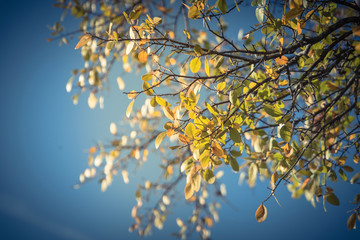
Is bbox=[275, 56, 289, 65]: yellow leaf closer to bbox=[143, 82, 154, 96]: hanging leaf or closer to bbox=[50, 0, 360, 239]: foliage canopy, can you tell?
bbox=[50, 0, 360, 239]: foliage canopy

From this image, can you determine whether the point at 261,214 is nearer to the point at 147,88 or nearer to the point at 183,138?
the point at 183,138

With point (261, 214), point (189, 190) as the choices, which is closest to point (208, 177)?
point (189, 190)

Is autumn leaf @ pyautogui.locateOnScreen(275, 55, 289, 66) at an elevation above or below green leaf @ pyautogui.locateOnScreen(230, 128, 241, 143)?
above

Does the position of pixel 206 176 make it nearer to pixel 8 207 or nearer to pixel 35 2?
pixel 35 2

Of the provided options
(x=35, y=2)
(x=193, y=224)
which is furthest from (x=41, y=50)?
(x=193, y=224)

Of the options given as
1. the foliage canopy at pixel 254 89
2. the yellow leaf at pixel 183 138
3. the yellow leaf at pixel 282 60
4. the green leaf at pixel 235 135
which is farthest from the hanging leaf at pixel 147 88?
the yellow leaf at pixel 282 60

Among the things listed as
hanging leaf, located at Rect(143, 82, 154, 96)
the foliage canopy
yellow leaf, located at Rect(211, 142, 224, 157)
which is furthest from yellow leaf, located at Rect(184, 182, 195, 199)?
hanging leaf, located at Rect(143, 82, 154, 96)

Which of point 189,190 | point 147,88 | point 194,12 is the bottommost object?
point 189,190

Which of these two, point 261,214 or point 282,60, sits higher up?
point 282,60

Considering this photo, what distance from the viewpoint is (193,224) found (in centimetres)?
203

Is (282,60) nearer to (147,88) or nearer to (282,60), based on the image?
(282,60)

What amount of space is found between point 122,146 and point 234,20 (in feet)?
5.20

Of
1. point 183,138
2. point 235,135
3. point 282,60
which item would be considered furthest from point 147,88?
point 282,60

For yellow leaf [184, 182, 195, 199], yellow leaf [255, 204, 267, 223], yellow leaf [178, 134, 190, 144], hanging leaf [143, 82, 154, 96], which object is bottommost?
yellow leaf [255, 204, 267, 223]
